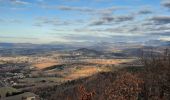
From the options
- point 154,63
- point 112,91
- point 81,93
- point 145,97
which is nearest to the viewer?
point 81,93

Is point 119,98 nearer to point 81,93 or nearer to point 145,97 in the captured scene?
point 81,93

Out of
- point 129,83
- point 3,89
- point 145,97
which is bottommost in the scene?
point 3,89

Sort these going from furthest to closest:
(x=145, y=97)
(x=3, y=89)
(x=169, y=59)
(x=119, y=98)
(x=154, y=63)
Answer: (x=3, y=89) → (x=154, y=63) → (x=169, y=59) → (x=145, y=97) → (x=119, y=98)

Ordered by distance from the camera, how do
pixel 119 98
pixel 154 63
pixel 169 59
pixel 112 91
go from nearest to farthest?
1. pixel 119 98
2. pixel 112 91
3. pixel 169 59
4. pixel 154 63

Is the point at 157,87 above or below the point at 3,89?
above

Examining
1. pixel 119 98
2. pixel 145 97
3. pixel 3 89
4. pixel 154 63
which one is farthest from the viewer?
pixel 3 89

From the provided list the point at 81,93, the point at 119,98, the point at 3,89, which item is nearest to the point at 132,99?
the point at 119,98

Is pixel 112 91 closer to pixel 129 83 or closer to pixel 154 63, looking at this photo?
pixel 129 83

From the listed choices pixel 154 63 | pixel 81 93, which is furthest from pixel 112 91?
pixel 154 63

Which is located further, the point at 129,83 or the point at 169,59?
the point at 169,59
